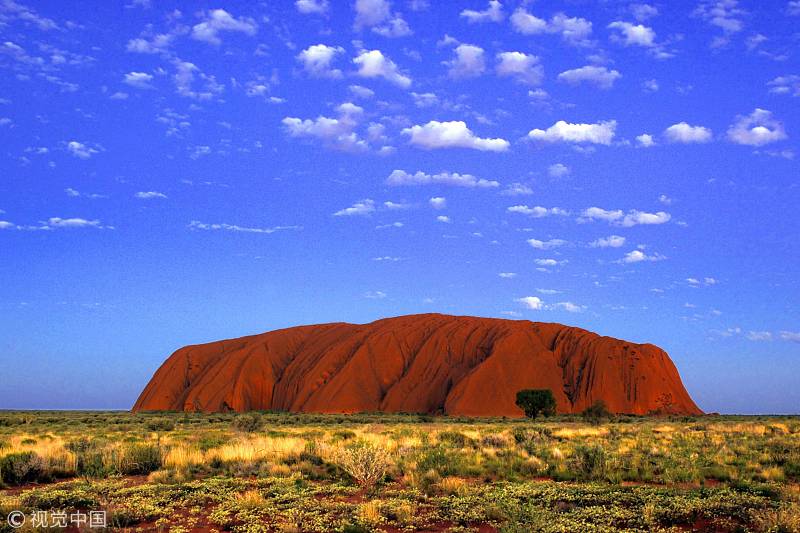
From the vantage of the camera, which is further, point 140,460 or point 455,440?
point 455,440

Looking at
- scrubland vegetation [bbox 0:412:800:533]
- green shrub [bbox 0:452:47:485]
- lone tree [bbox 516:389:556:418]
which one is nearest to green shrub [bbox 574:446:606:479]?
scrubland vegetation [bbox 0:412:800:533]

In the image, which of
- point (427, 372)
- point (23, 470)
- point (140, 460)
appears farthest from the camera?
point (427, 372)

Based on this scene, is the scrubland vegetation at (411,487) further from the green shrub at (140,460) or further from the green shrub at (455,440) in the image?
the green shrub at (455,440)

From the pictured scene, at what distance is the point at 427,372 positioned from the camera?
265 ft

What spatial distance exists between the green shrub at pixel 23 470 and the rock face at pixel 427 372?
192 ft

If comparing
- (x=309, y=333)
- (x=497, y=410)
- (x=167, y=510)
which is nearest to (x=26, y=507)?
(x=167, y=510)

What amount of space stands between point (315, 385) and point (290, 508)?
7235 centimetres

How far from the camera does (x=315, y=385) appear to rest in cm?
8088

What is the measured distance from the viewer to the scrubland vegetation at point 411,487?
9117mm

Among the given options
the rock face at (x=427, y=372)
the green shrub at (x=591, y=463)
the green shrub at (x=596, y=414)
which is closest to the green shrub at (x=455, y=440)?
the green shrub at (x=591, y=463)

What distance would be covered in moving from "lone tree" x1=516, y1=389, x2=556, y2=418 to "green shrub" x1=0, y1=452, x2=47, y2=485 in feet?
174

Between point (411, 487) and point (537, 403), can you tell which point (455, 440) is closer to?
point (411, 487)

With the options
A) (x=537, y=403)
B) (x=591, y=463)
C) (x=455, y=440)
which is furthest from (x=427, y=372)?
(x=591, y=463)

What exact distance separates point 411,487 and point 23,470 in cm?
894
